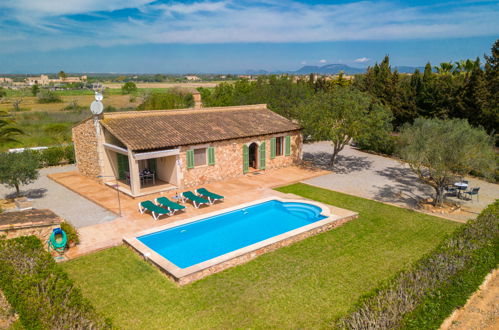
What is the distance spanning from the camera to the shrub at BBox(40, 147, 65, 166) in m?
24.7

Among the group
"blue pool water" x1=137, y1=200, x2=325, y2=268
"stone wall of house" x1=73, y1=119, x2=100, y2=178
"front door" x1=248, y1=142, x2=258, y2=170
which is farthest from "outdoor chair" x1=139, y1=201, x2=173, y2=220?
"front door" x1=248, y1=142, x2=258, y2=170

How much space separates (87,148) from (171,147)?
6056mm

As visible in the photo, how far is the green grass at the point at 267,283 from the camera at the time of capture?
869cm

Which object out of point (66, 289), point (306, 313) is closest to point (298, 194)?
point (306, 313)

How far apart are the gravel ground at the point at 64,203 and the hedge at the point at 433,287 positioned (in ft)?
37.4

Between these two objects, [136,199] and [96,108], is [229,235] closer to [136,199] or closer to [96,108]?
[136,199]

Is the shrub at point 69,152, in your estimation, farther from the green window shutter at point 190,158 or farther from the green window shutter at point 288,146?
the green window shutter at point 288,146

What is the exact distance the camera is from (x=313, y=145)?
108 feet

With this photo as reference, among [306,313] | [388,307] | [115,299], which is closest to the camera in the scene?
[388,307]

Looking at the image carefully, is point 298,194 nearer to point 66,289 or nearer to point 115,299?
point 115,299

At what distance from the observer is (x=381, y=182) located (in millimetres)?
20688

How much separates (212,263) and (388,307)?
17.8ft

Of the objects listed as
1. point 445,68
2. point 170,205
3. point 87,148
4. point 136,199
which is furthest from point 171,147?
point 445,68

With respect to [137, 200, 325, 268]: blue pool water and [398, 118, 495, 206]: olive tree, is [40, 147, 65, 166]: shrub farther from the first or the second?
[398, 118, 495, 206]: olive tree
